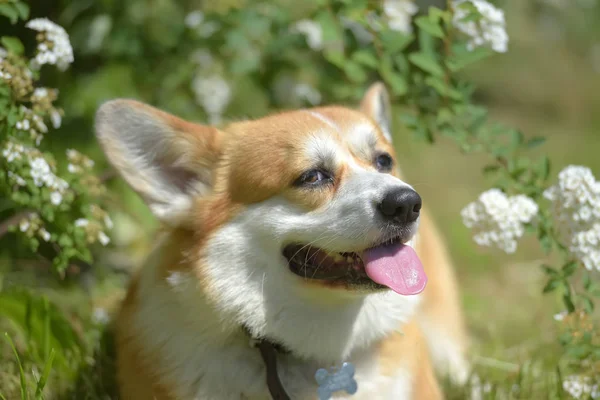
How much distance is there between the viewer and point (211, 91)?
376cm

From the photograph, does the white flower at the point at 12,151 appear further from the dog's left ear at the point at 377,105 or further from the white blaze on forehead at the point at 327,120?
the dog's left ear at the point at 377,105

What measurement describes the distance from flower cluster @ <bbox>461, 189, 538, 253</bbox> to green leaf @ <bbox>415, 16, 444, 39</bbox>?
2.07ft

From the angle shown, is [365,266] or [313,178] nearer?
[365,266]

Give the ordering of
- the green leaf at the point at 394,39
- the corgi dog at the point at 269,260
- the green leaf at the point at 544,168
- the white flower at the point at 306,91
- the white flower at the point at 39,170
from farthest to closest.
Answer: the white flower at the point at 306,91
the green leaf at the point at 394,39
the green leaf at the point at 544,168
the white flower at the point at 39,170
the corgi dog at the point at 269,260

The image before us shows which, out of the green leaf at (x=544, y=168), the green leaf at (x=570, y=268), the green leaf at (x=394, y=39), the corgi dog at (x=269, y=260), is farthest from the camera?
the green leaf at (x=394, y=39)

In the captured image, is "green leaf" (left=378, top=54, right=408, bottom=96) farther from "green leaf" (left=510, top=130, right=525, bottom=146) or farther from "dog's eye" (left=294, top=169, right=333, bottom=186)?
"dog's eye" (left=294, top=169, right=333, bottom=186)

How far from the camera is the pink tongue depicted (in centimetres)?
205

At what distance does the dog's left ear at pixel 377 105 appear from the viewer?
2.83 metres

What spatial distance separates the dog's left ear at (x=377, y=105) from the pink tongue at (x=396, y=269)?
791 millimetres

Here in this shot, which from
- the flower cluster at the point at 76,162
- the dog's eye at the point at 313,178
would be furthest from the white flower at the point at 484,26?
the flower cluster at the point at 76,162

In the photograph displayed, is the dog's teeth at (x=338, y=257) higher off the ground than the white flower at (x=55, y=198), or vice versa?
the white flower at (x=55, y=198)

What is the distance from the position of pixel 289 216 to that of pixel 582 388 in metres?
1.20

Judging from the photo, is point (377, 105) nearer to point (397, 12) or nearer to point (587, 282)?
point (397, 12)

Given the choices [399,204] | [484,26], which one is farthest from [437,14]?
[399,204]
